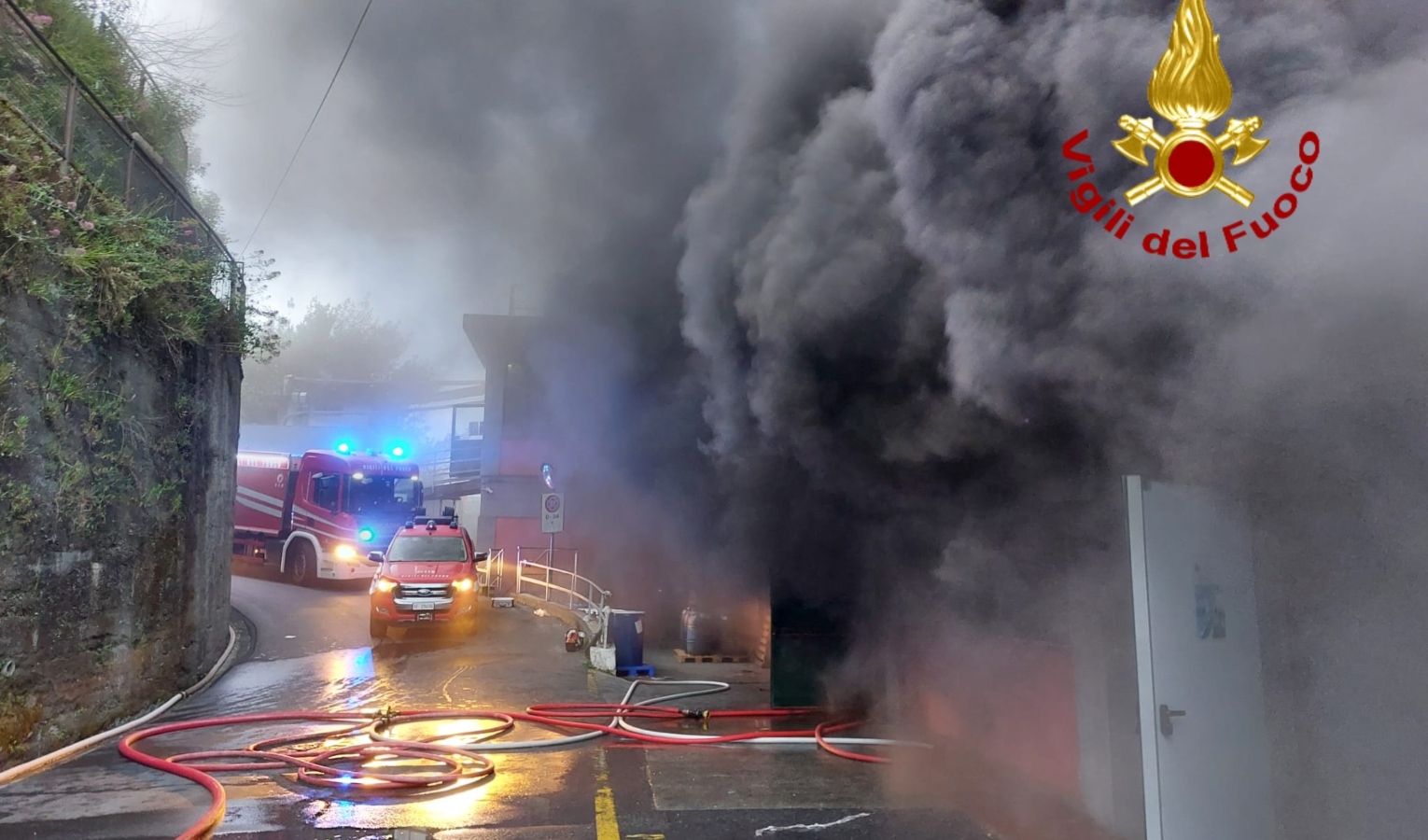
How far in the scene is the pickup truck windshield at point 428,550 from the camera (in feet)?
41.6

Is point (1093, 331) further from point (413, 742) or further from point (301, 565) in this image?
point (301, 565)

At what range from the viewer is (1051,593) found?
5.38m

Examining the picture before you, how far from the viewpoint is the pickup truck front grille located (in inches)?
470

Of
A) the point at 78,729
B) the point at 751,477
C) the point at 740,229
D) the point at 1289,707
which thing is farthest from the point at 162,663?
the point at 1289,707

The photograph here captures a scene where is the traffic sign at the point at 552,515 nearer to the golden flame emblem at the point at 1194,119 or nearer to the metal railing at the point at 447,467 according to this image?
the golden flame emblem at the point at 1194,119

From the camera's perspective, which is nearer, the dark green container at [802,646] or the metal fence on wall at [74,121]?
the metal fence on wall at [74,121]

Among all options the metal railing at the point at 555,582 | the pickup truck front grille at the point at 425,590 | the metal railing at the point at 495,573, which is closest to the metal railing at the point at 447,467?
the metal railing at the point at 495,573

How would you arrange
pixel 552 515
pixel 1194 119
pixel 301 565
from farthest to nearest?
pixel 301 565
pixel 552 515
pixel 1194 119

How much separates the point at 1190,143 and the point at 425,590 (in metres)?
11.2

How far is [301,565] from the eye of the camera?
17750 mm

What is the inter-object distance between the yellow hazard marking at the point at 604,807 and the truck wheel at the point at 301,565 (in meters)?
13.9

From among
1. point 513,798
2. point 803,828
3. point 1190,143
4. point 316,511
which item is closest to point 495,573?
point 316,511

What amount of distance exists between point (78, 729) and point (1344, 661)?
8756 millimetres

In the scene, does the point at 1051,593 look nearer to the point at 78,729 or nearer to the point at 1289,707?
the point at 1289,707
